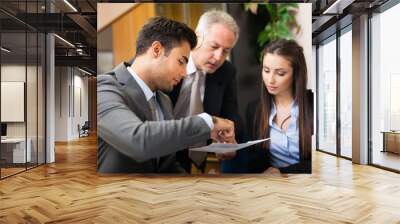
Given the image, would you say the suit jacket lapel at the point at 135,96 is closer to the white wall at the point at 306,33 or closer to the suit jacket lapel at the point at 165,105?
the suit jacket lapel at the point at 165,105

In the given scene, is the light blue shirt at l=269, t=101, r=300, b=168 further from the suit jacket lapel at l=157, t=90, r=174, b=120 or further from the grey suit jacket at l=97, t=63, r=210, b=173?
the suit jacket lapel at l=157, t=90, r=174, b=120

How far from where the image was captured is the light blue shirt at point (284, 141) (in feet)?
21.3

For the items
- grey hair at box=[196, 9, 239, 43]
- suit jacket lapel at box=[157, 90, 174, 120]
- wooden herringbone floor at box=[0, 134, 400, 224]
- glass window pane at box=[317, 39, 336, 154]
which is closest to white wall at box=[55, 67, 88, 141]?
wooden herringbone floor at box=[0, 134, 400, 224]

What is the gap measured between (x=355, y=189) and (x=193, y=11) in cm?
358

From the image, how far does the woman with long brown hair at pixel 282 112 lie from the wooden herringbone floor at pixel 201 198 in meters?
0.35

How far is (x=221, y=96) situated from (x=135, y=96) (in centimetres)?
134

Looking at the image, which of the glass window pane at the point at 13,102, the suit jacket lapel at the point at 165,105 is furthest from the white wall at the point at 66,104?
the suit jacket lapel at the point at 165,105

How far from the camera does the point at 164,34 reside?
632cm

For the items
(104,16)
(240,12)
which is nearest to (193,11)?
(240,12)

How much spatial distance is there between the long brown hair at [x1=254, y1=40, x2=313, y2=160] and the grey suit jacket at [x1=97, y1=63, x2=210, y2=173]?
922mm

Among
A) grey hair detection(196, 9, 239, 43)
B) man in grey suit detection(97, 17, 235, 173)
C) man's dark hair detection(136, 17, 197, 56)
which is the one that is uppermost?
grey hair detection(196, 9, 239, 43)

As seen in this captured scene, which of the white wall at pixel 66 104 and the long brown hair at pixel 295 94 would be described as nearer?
the long brown hair at pixel 295 94

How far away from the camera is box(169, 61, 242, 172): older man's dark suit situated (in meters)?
6.39

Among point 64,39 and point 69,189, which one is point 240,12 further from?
point 64,39
